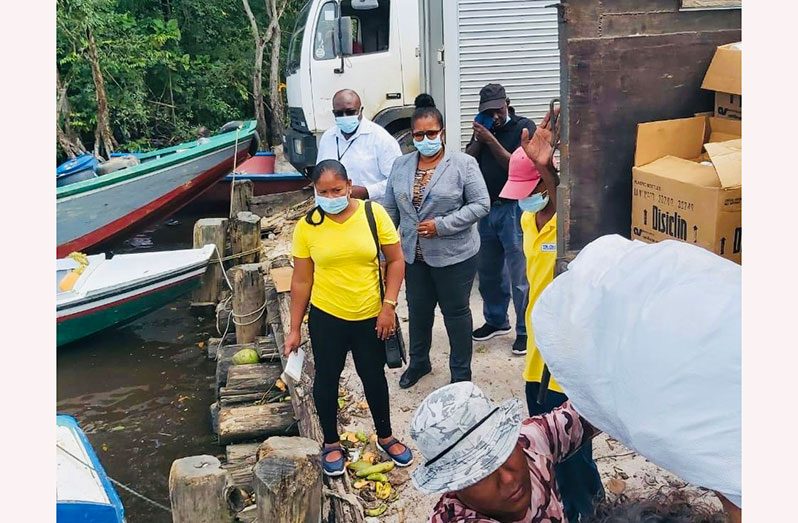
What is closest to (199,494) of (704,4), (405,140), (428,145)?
(428,145)

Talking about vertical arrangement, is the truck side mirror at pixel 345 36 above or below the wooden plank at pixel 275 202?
above

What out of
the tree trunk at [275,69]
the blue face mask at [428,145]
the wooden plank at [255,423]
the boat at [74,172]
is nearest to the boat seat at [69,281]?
the boat at [74,172]

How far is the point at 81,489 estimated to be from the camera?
3717 millimetres

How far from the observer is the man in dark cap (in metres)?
5.30

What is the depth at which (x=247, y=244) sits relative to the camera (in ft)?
28.0

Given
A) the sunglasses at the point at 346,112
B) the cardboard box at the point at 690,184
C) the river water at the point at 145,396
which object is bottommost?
the river water at the point at 145,396

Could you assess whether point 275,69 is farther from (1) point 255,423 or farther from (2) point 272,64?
(1) point 255,423

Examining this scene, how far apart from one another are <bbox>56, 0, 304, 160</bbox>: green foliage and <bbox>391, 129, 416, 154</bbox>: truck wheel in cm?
655

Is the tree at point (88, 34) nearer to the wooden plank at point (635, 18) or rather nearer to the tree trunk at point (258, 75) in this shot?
the tree trunk at point (258, 75)

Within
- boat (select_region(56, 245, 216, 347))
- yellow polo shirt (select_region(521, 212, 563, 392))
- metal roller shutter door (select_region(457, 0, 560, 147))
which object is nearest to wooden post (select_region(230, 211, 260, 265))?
boat (select_region(56, 245, 216, 347))

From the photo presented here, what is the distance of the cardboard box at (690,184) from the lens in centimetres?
196

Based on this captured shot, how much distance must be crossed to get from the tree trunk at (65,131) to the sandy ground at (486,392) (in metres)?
9.16
